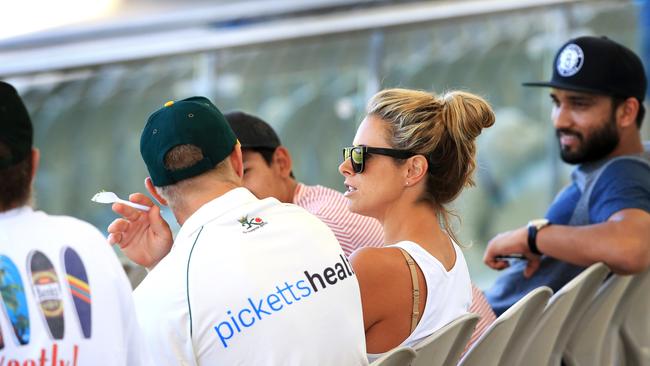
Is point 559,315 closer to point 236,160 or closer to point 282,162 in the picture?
point 236,160

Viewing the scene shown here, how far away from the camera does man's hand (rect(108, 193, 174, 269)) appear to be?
2.09 m

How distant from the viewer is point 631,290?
2.95 meters

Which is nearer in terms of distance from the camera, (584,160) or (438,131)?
(438,131)

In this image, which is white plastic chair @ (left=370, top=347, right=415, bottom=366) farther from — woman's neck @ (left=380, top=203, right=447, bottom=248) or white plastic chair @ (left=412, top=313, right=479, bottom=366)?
woman's neck @ (left=380, top=203, right=447, bottom=248)

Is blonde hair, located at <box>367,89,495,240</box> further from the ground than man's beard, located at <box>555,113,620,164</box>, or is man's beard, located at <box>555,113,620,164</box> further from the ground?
blonde hair, located at <box>367,89,495,240</box>

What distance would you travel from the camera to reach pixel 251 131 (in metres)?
3.07

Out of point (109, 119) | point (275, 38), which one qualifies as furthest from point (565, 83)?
point (109, 119)

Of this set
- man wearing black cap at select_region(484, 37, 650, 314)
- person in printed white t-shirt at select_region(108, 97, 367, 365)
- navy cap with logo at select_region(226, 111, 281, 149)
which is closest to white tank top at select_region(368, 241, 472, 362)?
person in printed white t-shirt at select_region(108, 97, 367, 365)

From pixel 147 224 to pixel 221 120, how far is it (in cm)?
35

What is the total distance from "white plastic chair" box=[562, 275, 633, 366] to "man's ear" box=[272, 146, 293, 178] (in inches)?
42.2

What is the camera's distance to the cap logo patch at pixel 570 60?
3.26 m

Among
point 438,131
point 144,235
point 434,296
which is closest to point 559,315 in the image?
point 434,296

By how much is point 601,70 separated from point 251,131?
1.24 m

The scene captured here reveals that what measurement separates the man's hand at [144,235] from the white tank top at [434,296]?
1.74 feet
